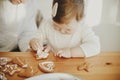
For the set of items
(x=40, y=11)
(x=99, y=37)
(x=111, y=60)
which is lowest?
(x=111, y=60)

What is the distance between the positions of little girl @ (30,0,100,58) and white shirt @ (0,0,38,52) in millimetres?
46

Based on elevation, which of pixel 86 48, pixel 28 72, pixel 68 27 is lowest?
pixel 28 72

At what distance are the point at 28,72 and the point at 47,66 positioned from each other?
4.0 inches

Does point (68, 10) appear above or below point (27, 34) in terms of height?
above

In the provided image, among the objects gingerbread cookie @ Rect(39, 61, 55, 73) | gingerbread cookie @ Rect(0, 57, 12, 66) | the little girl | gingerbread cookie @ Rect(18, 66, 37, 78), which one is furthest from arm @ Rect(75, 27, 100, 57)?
gingerbread cookie @ Rect(0, 57, 12, 66)

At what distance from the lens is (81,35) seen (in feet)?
3.70

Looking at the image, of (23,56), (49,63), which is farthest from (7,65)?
(49,63)

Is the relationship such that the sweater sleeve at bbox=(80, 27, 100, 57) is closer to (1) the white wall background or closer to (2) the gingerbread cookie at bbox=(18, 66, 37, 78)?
(1) the white wall background

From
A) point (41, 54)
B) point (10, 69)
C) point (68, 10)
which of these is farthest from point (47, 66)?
point (68, 10)

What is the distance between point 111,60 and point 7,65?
54 centimetres

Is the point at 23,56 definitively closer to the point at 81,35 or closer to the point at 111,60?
the point at 81,35

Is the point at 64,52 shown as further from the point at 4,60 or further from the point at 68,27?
the point at 4,60

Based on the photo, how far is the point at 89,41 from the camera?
3.69ft

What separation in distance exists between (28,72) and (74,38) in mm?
292
